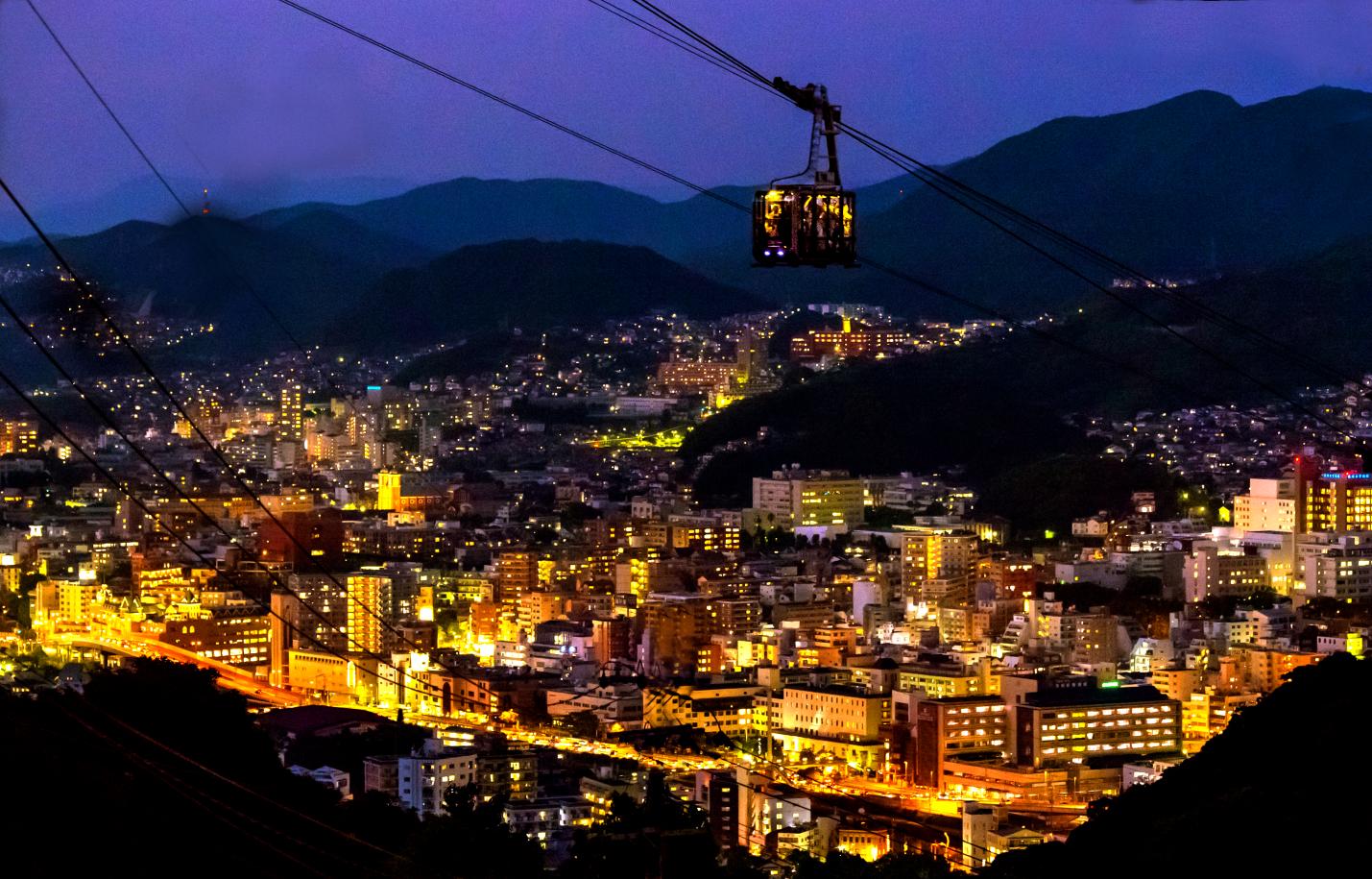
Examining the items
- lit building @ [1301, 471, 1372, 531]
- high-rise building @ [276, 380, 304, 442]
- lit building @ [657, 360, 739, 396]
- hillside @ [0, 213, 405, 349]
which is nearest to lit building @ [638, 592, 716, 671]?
hillside @ [0, 213, 405, 349]

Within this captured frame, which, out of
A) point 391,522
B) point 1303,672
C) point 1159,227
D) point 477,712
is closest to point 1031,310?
point 1159,227

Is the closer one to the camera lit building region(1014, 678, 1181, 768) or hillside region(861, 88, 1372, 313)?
lit building region(1014, 678, 1181, 768)

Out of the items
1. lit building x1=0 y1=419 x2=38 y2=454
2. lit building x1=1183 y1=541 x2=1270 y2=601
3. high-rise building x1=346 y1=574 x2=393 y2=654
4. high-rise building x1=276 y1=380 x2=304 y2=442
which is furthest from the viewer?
high-rise building x1=276 y1=380 x2=304 y2=442

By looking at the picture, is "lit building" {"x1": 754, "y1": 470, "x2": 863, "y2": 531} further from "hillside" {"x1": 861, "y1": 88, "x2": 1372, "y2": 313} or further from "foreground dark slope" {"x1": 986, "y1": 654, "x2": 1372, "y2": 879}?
"foreground dark slope" {"x1": 986, "y1": 654, "x2": 1372, "y2": 879}

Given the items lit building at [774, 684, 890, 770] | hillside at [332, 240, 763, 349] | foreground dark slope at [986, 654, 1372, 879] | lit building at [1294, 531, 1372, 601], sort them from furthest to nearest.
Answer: hillside at [332, 240, 763, 349] → lit building at [1294, 531, 1372, 601] → lit building at [774, 684, 890, 770] → foreground dark slope at [986, 654, 1372, 879]

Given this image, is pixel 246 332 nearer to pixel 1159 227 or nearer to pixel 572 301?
pixel 572 301

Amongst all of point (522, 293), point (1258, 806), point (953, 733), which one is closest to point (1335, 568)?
point (953, 733)
